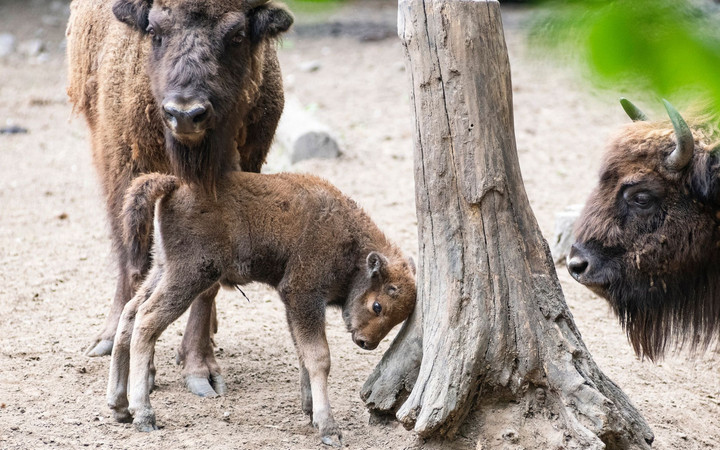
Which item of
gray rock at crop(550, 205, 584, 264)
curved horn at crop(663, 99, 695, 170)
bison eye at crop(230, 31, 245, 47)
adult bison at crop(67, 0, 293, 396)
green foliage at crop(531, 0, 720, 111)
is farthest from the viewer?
gray rock at crop(550, 205, 584, 264)

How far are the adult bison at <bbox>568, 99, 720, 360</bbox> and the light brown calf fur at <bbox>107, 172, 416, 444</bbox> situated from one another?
102cm

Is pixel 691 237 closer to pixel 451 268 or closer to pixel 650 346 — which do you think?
pixel 650 346

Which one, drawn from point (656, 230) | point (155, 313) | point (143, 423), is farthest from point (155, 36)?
point (656, 230)

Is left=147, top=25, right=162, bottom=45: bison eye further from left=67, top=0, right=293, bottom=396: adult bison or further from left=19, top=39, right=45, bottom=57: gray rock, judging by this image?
left=19, top=39, right=45, bottom=57: gray rock

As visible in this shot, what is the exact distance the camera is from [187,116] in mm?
3990

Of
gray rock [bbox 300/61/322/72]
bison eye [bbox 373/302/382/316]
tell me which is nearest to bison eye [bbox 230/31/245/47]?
bison eye [bbox 373/302/382/316]

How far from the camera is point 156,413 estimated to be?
4203mm

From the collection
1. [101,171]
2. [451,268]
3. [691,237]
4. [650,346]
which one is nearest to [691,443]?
[650,346]

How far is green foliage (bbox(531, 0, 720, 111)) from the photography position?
73 centimetres

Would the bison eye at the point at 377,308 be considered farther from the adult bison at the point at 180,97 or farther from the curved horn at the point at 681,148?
the curved horn at the point at 681,148

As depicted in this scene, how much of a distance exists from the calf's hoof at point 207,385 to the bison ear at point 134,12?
197 cm

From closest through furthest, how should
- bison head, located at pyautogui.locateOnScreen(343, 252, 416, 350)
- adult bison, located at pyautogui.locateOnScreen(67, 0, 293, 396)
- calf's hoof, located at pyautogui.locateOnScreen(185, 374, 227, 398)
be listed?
1. adult bison, located at pyautogui.locateOnScreen(67, 0, 293, 396)
2. bison head, located at pyautogui.locateOnScreen(343, 252, 416, 350)
3. calf's hoof, located at pyautogui.locateOnScreen(185, 374, 227, 398)

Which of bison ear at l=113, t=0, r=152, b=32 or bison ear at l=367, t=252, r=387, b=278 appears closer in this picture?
bison ear at l=367, t=252, r=387, b=278

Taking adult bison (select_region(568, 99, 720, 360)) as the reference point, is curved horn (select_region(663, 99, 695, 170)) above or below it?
above
